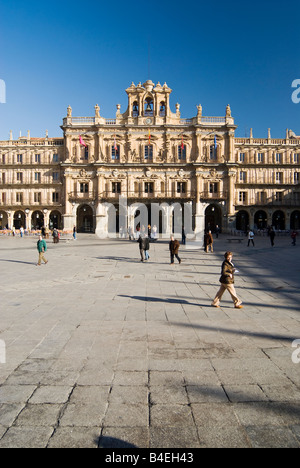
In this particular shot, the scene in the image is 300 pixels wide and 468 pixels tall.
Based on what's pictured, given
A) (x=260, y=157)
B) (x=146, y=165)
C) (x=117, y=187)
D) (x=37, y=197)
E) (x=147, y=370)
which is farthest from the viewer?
(x=260, y=157)

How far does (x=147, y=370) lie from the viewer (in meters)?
4.38

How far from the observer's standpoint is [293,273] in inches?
499

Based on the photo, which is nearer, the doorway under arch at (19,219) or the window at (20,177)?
the window at (20,177)

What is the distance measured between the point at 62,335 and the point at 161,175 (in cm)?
4045

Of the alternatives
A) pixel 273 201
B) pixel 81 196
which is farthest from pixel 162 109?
pixel 273 201

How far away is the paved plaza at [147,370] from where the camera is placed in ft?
10.1

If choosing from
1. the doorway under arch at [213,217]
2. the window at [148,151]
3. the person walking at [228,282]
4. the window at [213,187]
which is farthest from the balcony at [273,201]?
the person walking at [228,282]

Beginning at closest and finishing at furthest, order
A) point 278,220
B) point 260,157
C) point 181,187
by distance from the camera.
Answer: point 181,187 → point 260,157 → point 278,220

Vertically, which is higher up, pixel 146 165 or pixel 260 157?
pixel 260 157

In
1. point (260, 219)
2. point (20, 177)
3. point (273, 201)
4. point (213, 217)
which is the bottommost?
point (260, 219)

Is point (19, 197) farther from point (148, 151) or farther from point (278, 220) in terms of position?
point (278, 220)

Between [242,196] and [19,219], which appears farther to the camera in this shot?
[19,219]

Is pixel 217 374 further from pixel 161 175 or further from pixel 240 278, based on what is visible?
pixel 161 175

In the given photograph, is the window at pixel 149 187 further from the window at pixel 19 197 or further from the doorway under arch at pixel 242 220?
the window at pixel 19 197
